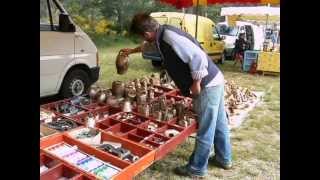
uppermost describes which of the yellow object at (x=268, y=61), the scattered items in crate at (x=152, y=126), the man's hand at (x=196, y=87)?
the yellow object at (x=268, y=61)

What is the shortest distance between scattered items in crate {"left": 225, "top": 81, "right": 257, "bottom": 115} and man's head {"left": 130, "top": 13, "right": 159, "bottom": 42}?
299cm

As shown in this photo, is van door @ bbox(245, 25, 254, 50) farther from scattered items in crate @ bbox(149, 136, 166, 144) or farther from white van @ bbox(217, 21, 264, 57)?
scattered items in crate @ bbox(149, 136, 166, 144)

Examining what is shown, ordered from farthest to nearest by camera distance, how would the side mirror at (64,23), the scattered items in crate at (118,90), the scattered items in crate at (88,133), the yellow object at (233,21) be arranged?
the yellow object at (233,21)
the side mirror at (64,23)
the scattered items in crate at (118,90)
the scattered items in crate at (88,133)

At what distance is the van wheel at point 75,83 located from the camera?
560 centimetres

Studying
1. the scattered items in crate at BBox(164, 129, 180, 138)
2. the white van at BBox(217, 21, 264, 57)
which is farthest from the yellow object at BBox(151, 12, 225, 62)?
the scattered items in crate at BBox(164, 129, 180, 138)

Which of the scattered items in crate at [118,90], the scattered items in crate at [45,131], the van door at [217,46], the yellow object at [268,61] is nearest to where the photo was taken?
the scattered items in crate at [45,131]

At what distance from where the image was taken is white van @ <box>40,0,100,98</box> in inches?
202

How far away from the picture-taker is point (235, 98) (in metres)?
6.33

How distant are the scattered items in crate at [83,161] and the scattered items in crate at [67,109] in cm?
99

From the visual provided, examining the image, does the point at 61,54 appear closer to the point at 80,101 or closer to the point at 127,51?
the point at 80,101

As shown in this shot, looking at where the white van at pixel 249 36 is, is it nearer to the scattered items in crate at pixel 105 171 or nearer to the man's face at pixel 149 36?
the man's face at pixel 149 36

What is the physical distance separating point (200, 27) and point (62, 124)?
8.30 metres

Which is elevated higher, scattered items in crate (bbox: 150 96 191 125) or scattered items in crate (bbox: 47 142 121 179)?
scattered items in crate (bbox: 150 96 191 125)

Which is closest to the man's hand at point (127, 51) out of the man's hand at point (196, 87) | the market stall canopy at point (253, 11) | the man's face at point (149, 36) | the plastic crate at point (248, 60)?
the man's face at point (149, 36)
